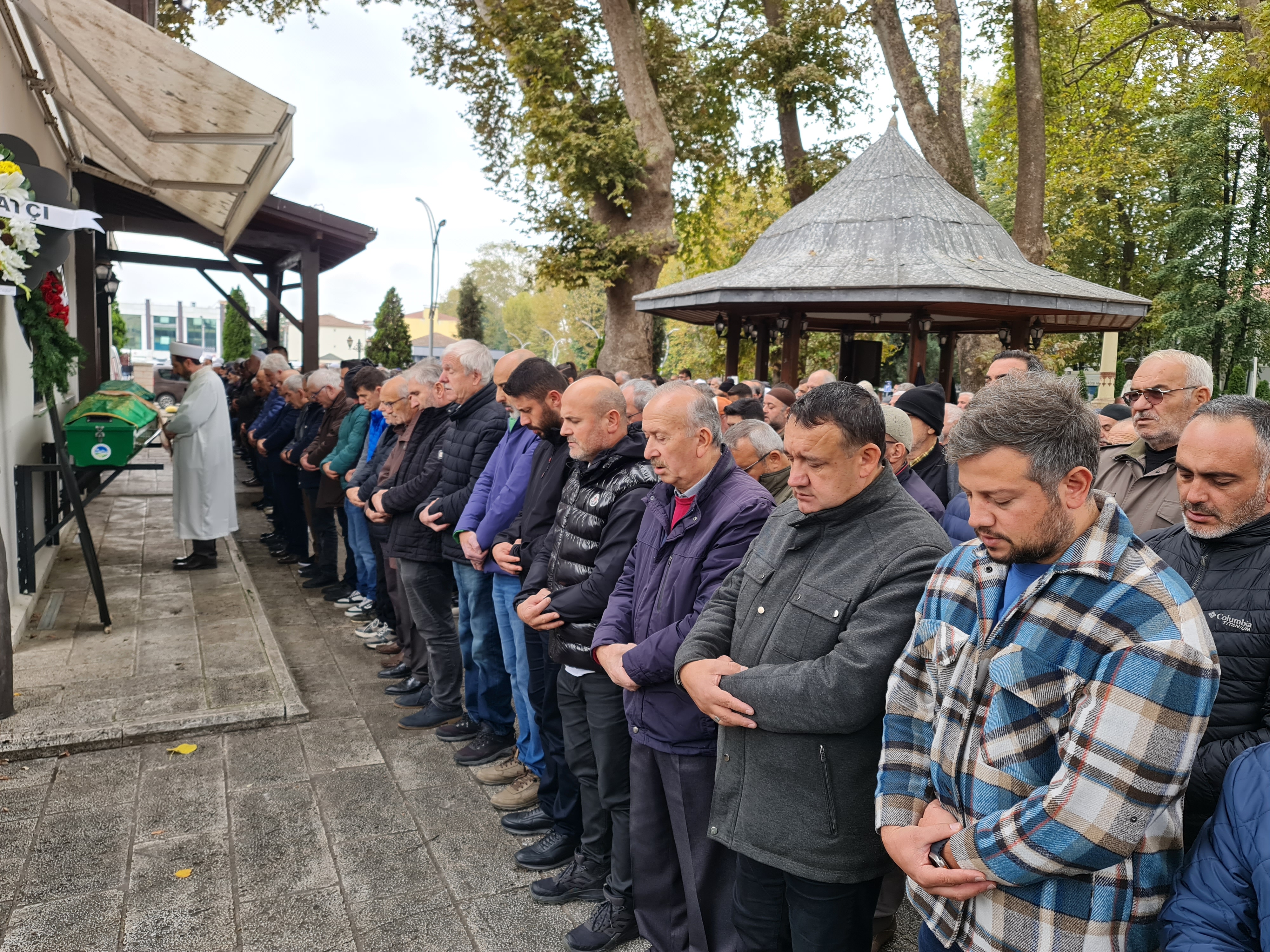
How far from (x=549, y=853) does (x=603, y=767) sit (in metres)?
0.68

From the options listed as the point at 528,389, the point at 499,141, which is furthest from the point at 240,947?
the point at 499,141

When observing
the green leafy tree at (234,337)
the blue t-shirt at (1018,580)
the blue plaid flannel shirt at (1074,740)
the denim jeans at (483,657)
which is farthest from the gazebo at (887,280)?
the green leafy tree at (234,337)

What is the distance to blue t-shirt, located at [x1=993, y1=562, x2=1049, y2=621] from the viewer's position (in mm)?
1963

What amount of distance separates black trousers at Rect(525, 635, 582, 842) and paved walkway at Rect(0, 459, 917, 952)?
241 mm

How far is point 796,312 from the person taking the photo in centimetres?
1152

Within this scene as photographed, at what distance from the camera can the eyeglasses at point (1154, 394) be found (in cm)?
365

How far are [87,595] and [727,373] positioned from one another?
8.63 m

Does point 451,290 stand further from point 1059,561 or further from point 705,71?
point 1059,561

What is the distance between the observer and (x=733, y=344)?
13539 millimetres

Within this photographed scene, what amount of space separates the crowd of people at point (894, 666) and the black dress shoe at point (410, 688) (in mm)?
1481

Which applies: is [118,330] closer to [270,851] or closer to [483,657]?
[483,657]

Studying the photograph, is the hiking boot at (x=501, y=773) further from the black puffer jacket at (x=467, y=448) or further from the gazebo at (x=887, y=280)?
the gazebo at (x=887, y=280)

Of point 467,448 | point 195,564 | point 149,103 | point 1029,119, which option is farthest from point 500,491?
point 1029,119

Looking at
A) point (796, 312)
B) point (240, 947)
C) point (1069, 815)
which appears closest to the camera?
point (1069, 815)
